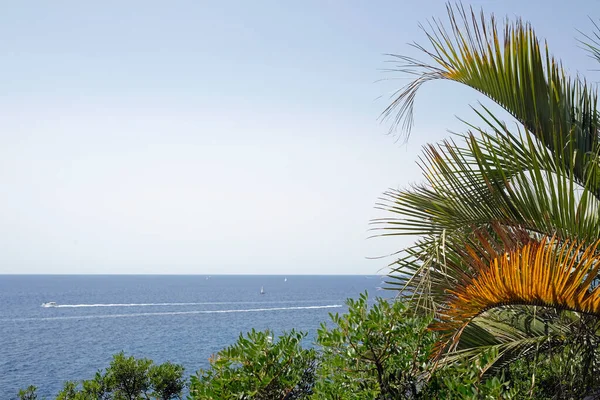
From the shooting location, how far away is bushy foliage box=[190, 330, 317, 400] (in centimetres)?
338

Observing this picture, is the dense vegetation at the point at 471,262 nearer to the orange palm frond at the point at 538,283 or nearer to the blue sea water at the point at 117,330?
the orange palm frond at the point at 538,283

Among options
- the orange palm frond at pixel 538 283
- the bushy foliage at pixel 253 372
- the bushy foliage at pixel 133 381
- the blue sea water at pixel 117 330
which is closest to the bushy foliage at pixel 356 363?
the bushy foliage at pixel 253 372

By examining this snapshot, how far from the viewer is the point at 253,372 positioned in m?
3.44

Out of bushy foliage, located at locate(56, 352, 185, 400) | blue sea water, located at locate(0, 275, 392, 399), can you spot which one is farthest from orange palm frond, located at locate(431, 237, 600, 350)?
blue sea water, located at locate(0, 275, 392, 399)

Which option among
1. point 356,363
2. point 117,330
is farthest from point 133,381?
point 117,330

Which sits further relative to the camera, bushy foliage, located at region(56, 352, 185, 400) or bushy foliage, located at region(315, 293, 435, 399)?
bushy foliage, located at region(56, 352, 185, 400)

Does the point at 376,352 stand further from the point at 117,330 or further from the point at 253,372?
A: the point at 117,330

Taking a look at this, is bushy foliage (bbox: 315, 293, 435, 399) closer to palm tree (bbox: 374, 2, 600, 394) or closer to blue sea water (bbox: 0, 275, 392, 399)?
palm tree (bbox: 374, 2, 600, 394)

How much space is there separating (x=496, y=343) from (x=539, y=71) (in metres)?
1.76

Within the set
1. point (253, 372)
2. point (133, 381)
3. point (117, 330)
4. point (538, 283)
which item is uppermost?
point (538, 283)

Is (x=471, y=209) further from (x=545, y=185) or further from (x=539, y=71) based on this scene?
(x=539, y=71)

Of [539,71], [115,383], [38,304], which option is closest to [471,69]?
[539,71]

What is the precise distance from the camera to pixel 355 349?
11.1 ft

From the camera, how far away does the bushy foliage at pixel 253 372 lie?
338 centimetres
